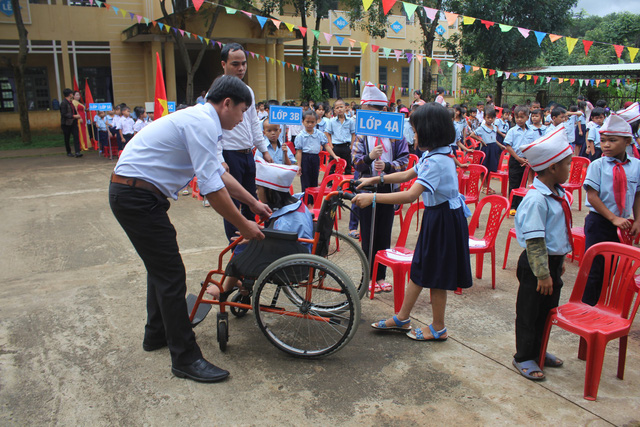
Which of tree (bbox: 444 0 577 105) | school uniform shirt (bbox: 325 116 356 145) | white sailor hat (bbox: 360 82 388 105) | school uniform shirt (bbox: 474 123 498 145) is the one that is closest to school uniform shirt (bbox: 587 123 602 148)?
school uniform shirt (bbox: 474 123 498 145)

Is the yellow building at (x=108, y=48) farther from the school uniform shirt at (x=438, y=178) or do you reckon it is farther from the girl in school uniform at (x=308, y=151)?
the school uniform shirt at (x=438, y=178)

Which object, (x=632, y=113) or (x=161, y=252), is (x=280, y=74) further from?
(x=161, y=252)

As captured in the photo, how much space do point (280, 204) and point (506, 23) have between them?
1962 centimetres

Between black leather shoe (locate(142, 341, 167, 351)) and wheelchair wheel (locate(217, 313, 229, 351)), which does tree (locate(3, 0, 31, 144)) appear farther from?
wheelchair wheel (locate(217, 313, 229, 351))

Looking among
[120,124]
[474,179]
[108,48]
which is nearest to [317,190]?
[474,179]

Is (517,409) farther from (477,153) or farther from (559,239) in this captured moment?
(477,153)

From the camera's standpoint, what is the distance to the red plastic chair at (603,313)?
2.61 metres

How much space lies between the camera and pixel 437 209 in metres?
3.16

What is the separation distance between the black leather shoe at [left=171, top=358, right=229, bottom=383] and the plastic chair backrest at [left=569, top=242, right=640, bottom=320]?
215 centimetres

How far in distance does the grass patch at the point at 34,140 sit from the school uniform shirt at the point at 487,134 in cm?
1310

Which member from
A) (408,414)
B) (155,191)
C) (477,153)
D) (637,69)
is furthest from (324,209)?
(637,69)

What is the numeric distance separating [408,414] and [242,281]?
1288 mm

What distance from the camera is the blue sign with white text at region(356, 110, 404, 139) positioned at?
403 cm

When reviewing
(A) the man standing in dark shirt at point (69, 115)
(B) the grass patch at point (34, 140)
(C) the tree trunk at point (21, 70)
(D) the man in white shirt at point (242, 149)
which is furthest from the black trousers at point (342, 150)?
(B) the grass patch at point (34, 140)
